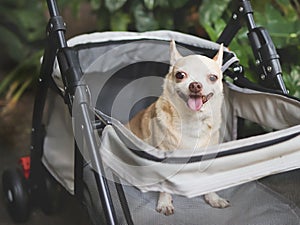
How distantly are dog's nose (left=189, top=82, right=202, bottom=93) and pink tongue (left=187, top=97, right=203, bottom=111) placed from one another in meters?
0.03

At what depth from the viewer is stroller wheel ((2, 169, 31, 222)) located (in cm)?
152

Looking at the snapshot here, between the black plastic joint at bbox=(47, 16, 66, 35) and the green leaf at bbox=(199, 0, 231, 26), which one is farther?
the green leaf at bbox=(199, 0, 231, 26)

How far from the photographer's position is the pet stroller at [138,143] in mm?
927

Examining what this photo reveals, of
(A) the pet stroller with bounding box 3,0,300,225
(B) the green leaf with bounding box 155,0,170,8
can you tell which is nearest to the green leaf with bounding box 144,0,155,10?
(B) the green leaf with bounding box 155,0,170,8

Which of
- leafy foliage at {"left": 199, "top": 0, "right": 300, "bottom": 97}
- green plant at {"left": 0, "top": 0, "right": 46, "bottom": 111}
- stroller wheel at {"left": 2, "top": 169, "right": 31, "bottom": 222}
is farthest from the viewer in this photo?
green plant at {"left": 0, "top": 0, "right": 46, "bottom": 111}

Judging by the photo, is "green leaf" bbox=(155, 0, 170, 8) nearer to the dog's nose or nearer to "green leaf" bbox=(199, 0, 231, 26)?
"green leaf" bbox=(199, 0, 231, 26)

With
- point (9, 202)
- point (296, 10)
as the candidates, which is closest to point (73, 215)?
point (9, 202)

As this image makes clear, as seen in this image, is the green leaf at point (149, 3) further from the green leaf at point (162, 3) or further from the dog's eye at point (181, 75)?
the dog's eye at point (181, 75)

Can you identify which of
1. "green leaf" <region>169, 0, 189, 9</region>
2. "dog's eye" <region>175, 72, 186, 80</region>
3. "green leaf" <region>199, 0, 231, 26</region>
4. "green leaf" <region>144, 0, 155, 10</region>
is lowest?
"dog's eye" <region>175, 72, 186, 80</region>

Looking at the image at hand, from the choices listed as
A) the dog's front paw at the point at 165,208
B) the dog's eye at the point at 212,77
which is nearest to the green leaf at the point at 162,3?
the dog's eye at the point at 212,77

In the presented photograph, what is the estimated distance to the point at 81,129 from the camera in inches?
42.9

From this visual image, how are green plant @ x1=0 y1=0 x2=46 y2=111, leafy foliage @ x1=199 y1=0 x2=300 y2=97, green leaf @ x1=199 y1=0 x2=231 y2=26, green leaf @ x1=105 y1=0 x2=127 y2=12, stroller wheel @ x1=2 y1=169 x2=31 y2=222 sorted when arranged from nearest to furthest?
stroller wheel @ x1=2 y1=169 x2=31 y2=222 < leafy foliage @ x1=199 y1=0 x2=300 y2=97 < green leaf @ x1=199 y1=0 x2=231 y2=26 < green leaf @ x1=105 y1=0 x2=127 y2=12 < green plant @ x1=0 y1=0 x2=46 y2=111

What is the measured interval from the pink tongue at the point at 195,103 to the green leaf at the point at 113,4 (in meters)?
0.99

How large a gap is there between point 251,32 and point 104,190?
1.77ft
